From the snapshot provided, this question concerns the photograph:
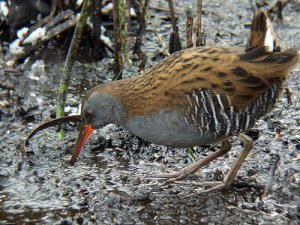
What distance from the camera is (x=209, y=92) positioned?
424 centimetres

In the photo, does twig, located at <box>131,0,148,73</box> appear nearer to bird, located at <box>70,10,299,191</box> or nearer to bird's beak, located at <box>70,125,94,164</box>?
bird's beak, located at <box>70,125,94,164</box>

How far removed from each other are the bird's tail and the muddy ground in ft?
2.66

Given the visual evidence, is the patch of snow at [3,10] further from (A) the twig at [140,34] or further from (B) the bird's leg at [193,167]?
(B) the bird's leg at [193,167]

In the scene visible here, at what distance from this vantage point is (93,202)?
454 centimetres

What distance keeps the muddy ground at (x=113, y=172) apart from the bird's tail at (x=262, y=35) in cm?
81

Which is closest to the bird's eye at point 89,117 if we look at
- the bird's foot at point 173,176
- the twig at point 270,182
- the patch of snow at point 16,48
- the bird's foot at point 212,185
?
the bird's foot at point 173,176

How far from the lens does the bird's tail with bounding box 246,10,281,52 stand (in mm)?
4418

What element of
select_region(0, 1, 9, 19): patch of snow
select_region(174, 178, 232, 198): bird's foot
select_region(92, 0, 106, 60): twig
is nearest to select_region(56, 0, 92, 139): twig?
select_region(92, 0, 106, 60): twig

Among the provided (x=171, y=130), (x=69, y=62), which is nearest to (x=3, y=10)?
(x=69, y=62)

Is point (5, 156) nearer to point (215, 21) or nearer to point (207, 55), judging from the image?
point (207, 55)

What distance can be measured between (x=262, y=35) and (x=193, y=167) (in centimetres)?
100

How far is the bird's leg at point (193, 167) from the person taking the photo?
4754 millimetres

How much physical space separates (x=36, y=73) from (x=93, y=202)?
82.6 inches

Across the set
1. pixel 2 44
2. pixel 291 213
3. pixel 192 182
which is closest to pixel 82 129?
pixel 192 182
